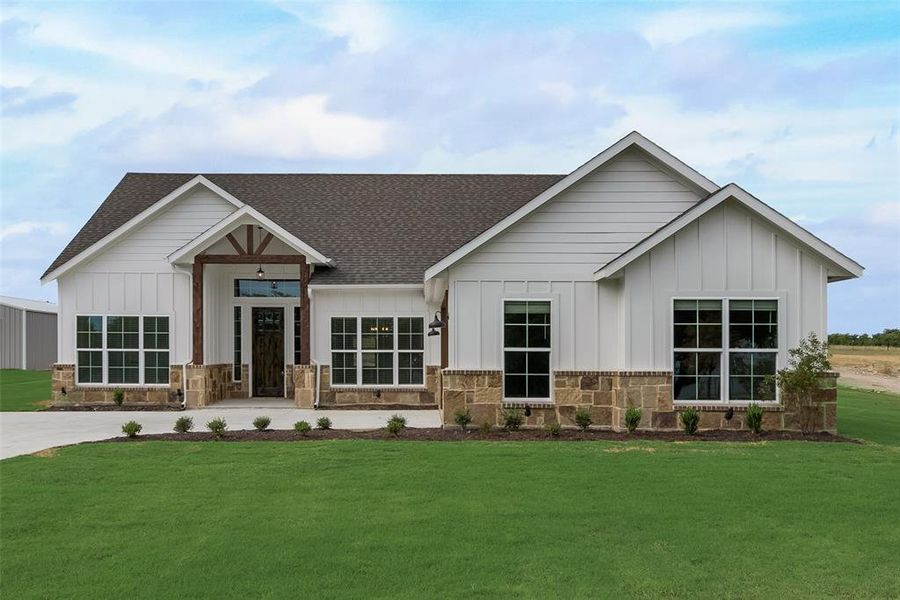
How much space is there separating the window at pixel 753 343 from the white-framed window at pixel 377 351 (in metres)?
8.06

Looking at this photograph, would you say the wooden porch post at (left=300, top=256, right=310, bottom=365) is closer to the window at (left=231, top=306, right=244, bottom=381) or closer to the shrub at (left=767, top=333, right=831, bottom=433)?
the window at (left=231, top=306, right=244, bottom=381)

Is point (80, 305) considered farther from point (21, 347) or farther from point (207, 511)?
point (21, 347)

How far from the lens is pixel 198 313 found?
19.3 metres

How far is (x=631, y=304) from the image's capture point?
14125 mm

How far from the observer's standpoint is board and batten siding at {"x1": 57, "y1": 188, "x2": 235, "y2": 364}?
65.8 feet

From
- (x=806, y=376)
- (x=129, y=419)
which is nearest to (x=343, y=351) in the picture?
(x=129, y=419)

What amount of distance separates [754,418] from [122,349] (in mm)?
14950

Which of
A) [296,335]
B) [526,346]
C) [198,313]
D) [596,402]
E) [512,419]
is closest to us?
[512,419]

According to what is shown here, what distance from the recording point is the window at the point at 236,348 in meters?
21.2

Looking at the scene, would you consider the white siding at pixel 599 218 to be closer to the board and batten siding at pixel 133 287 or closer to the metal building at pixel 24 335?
the board and batten siding at pixel 133 287

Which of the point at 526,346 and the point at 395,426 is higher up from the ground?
the point at 526,346

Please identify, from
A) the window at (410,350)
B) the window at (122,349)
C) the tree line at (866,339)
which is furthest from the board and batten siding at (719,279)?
the tree line at (866,339)

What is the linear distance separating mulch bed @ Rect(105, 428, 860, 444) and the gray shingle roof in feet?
20.5

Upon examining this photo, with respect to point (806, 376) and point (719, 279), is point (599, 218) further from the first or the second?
point (806, 376)
